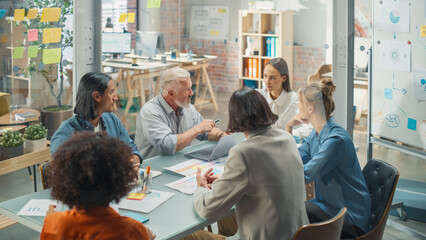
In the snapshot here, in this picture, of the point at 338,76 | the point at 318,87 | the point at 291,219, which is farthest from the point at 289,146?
the point at 338,76

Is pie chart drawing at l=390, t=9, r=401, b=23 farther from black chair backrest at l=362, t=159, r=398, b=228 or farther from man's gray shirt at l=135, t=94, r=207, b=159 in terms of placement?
man's gray shirt at l=135, t=94, r=207, b=159

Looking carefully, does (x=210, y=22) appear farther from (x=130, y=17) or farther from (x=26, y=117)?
(x=26, y=117)

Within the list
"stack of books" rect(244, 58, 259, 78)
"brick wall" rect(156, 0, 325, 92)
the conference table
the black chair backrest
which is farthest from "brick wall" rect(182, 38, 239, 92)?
the conference table

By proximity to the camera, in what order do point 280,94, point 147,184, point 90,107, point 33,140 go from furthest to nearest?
point 33,140 → point 280,94 → point 90,107 → point 147,184

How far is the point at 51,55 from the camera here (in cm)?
460

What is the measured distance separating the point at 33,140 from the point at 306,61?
2573 mm

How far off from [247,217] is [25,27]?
109 inches

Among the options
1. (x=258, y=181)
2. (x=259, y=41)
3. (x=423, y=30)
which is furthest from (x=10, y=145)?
(x=423, y=30)

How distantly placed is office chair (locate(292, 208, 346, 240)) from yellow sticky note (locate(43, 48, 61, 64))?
303cm

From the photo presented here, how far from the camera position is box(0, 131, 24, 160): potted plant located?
4348 mm

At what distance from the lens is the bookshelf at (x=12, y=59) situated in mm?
4270

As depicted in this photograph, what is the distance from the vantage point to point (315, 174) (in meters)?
3.04

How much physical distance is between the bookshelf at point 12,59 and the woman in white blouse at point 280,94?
6.54 ft

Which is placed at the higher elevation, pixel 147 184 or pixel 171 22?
pixel 171 22
